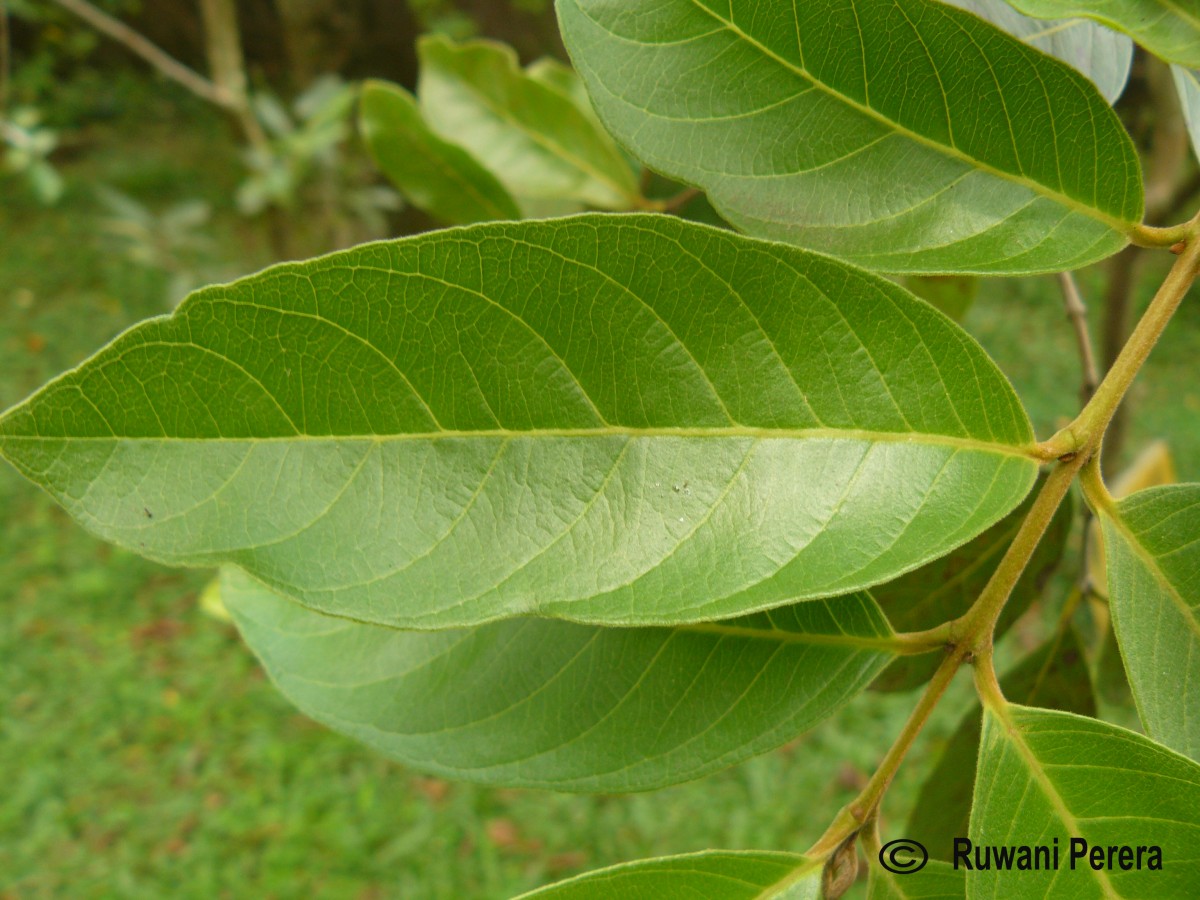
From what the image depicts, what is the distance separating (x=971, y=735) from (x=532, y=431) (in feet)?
2.06

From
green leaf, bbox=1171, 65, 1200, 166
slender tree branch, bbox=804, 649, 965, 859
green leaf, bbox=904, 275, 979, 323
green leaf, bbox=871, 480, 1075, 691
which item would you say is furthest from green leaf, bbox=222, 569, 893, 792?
green leaf, bbox=904, 275, 979, 323

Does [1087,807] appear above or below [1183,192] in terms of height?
below

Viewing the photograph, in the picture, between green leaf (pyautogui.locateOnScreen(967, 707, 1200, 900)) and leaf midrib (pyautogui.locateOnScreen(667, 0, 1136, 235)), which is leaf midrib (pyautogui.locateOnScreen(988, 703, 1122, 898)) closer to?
green leaf (pyautogui.locateOnScreen(967, 707, 1200, 900))

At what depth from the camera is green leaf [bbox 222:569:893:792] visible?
23.3 inches

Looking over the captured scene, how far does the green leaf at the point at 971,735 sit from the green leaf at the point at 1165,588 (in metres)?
0.33

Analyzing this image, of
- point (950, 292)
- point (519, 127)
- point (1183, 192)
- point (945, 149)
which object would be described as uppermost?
point (1183, 192)

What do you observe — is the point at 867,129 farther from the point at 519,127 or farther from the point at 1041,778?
the point at 519,127

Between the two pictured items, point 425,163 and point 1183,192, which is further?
point 1183,192

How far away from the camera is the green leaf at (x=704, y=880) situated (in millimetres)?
534

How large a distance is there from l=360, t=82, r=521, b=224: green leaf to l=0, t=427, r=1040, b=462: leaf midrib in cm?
63

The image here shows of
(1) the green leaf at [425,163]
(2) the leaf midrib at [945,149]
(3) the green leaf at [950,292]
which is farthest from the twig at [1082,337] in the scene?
(1) the green leaf at [425,163]

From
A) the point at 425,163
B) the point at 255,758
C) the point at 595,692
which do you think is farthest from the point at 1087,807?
the point at 255,758

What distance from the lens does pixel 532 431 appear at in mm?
501

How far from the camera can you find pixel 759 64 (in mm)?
569
